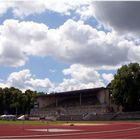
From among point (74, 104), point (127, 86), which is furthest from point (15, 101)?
point (127, 86)

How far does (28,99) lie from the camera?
150 m

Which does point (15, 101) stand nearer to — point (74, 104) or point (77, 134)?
point (74, 104)

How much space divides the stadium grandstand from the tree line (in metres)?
9.26

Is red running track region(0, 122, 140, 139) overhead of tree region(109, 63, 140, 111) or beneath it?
beneath

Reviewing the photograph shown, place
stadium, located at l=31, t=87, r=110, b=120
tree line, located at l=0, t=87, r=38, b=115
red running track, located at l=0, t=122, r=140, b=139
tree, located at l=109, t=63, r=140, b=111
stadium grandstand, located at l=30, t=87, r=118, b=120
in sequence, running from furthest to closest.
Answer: tree line, located at l=0, t=87, r=38, b=115 < stadium, located at l=31, t=87, r=110, b=120 < stadium grandstand, located at l=30, t=87, r=118, b=120 < tree, located at l=109, t=63, r=140, b=111 < red running track, located at l=0, t=122, r=140, b=139

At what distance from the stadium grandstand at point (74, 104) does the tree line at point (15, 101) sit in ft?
30.4

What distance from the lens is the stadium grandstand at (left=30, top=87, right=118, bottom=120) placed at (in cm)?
10916

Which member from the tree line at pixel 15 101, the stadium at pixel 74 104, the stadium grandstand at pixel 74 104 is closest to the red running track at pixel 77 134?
the stadium grandstand at pixel 74 104

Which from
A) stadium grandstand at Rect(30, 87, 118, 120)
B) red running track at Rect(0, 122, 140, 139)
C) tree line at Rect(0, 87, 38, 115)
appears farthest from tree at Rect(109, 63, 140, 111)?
red running track at Rect(0, 122, 140, 139)

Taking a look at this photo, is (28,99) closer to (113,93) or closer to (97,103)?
(97,103)

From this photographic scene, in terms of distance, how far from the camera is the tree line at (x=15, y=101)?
148 metres

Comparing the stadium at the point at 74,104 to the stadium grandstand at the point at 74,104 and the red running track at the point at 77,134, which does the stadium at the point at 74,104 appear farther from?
the red running track at the point at 77,134

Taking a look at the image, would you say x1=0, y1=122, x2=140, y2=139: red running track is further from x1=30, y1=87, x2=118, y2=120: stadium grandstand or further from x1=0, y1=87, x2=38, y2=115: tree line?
x1=0, y1=87, x2=38, y2=115: tree line

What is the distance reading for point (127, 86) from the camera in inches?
3885
